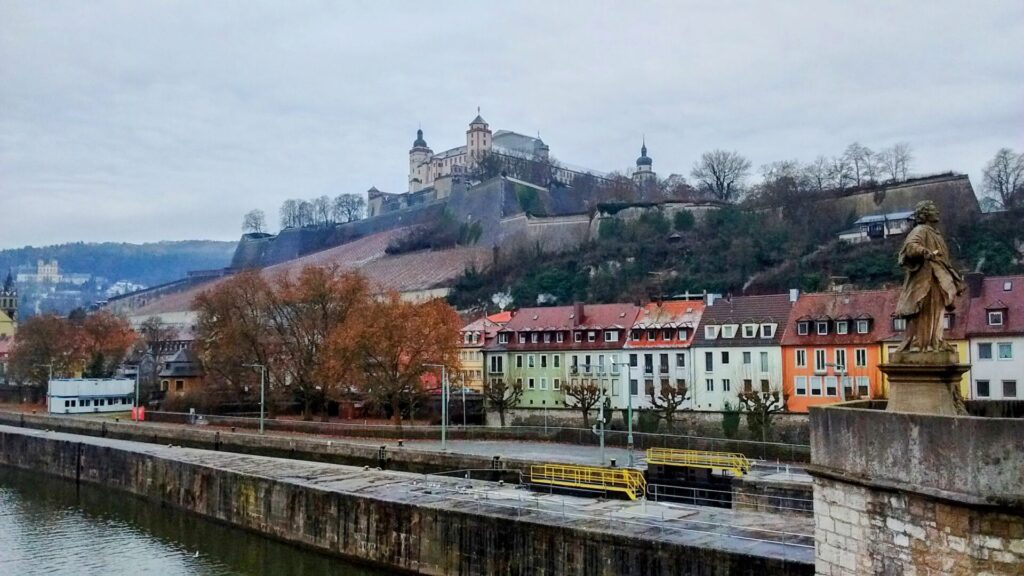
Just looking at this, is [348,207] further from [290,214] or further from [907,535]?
[907,535]

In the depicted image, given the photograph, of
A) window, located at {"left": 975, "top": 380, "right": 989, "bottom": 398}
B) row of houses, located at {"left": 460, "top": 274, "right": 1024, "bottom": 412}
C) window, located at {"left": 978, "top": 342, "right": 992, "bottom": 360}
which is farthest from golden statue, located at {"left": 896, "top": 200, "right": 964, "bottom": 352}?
window, located at {"left": 975, "top": 380, "right": 989, "bottom": 398}

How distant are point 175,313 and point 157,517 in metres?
108

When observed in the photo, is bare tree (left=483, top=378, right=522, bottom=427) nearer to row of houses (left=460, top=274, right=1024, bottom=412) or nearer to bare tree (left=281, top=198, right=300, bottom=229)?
row of houses (left=460, top=274, right=1024, bottom=412)

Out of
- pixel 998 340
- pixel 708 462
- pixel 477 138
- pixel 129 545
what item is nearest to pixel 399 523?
pixel 708 462

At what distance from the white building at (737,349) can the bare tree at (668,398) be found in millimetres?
1023

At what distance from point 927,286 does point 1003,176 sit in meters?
86.8

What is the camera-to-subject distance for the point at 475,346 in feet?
194

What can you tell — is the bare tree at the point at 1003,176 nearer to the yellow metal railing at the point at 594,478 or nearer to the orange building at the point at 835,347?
the orange building at the point at 835,347

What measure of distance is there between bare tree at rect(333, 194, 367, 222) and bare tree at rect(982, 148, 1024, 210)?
12440cm

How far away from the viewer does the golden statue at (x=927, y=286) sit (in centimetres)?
1004

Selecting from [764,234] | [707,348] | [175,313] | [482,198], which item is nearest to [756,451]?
[707,348]

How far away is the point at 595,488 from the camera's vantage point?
25.0 meters

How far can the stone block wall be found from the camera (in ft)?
28.6

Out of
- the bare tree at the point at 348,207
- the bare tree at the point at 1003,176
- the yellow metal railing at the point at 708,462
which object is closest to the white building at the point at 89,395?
the yellow metal railing at the point at 708,462
